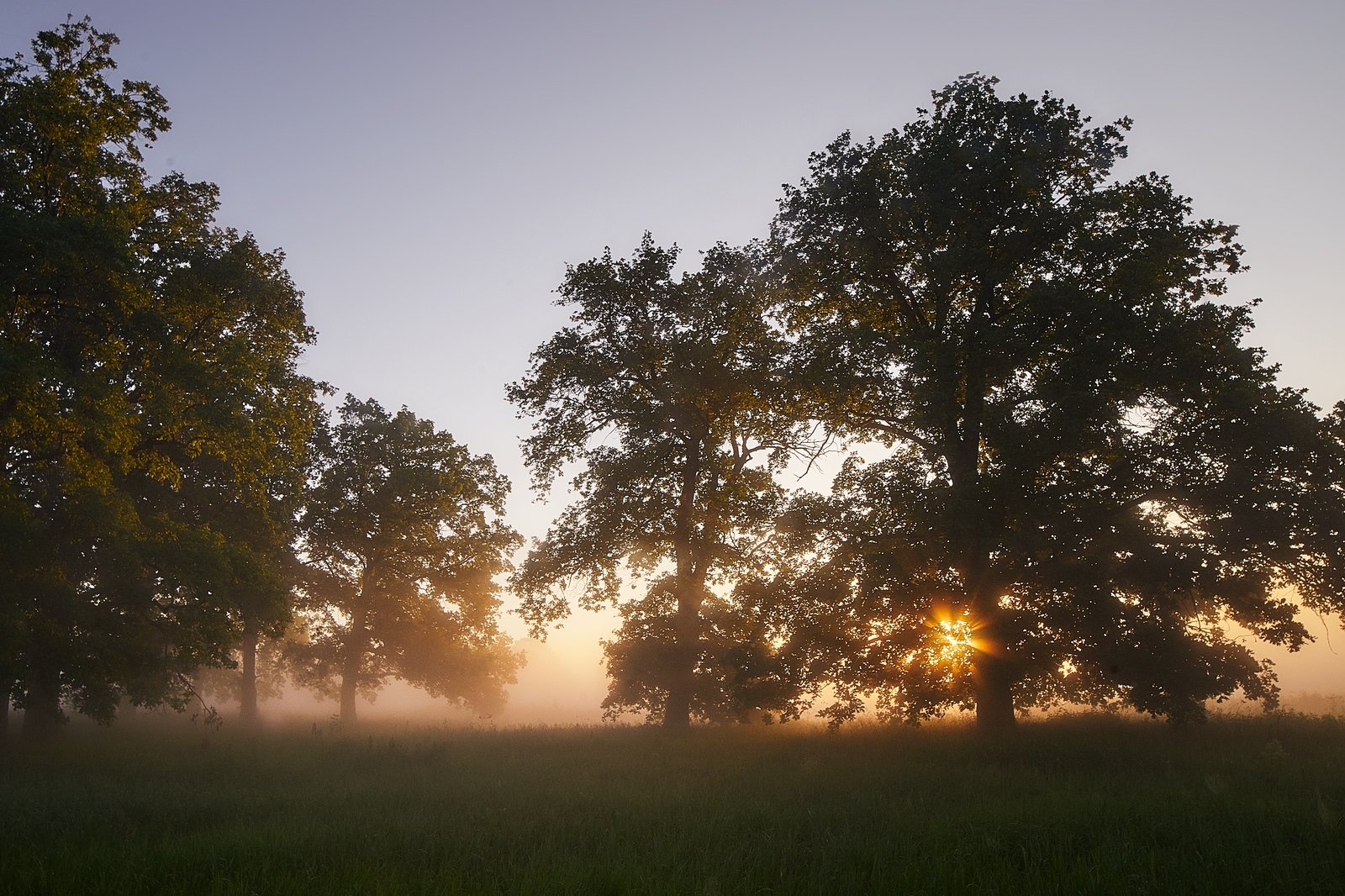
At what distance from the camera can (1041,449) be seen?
1392cm

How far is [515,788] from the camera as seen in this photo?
12.7 metres

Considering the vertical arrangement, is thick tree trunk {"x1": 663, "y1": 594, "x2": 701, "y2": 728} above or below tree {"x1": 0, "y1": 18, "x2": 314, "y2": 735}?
below

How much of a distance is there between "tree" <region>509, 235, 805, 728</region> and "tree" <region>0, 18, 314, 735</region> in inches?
328

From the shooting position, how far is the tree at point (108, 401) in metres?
15.3

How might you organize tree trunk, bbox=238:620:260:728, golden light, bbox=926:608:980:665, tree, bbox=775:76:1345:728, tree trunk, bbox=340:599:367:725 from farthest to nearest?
1. tree trunk, bbox=340:599:367:725
2. tree trunk, bbox=238:620:260:728
3. golden light, bbox=926:608:980:665
4. tree, bbox=775:76:1345:728

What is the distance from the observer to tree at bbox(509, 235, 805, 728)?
75.2 feet

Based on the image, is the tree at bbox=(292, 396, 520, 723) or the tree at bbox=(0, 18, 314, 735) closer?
the tree at bbox=(0, 18, 314, 735)

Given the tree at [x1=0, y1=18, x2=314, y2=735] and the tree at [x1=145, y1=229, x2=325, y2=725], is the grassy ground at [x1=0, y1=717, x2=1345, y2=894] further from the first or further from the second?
the tree at [x1=145, y1=229, x2=325, y2=725]

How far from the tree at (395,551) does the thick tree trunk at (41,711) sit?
1132cm

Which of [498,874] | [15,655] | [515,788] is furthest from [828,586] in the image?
[15,655]

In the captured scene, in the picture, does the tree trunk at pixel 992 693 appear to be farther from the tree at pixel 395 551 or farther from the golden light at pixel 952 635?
the tree at pixel 395 551

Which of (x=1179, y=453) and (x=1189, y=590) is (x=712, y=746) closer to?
(x=1189, y=590)

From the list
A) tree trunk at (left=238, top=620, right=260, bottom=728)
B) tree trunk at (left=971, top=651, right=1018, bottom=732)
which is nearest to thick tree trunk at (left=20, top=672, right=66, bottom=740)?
tree trunk at (left=238, top=620, right=260, bottom=728)

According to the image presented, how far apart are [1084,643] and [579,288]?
17.2 meters
